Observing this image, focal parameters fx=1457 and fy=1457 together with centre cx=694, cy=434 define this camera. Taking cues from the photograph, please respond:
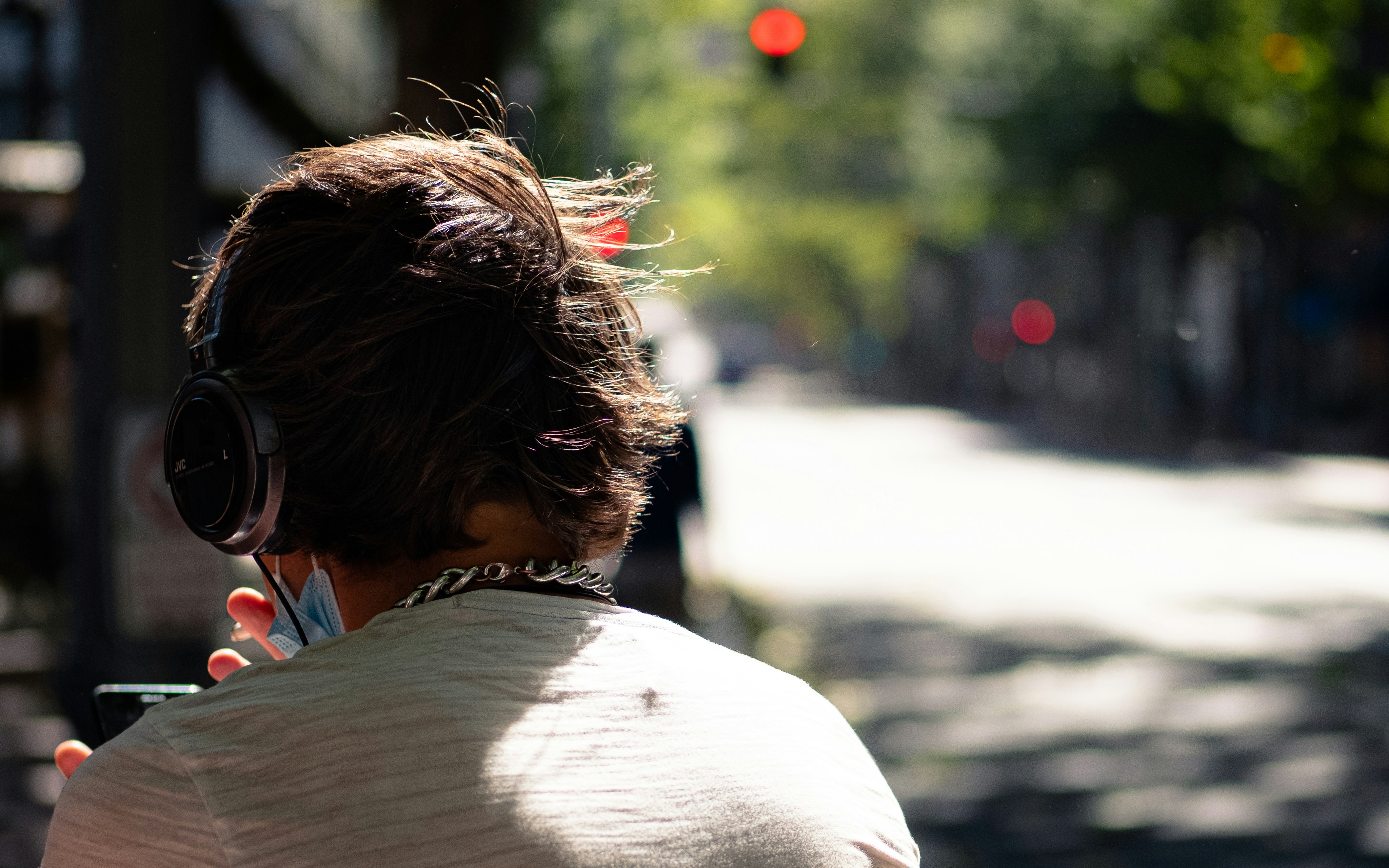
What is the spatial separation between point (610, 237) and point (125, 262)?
455 cm

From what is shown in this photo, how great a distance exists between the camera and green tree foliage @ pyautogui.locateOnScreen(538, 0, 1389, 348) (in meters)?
9.45

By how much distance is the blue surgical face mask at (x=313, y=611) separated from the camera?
124 cm

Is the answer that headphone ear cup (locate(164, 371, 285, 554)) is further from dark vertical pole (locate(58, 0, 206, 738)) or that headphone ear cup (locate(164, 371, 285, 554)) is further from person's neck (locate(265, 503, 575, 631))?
dark vertical pole (locate(58, 0, 206, 738))

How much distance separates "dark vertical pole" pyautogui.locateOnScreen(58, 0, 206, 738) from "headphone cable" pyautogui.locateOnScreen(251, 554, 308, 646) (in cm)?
348

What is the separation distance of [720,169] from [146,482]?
444 inches

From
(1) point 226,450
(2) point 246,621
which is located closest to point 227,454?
(1) point 226,450

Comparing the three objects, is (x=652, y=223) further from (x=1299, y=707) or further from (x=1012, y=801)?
(x=1299, y=707)

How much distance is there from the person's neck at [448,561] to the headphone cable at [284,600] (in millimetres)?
72

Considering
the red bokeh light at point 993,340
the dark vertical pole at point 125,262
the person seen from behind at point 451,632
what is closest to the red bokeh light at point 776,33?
the dark vertical pole at point 125,262

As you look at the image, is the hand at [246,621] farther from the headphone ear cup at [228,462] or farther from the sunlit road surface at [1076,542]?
the sunlit road surface at [1076,542]

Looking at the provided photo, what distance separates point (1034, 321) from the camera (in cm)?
3897

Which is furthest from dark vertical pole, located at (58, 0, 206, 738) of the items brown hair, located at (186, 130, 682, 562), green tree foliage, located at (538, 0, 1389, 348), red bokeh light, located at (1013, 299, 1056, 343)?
red bokeh light, located at (1013, 299, 1056, 343)

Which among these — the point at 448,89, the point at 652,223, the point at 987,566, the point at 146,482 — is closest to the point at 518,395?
the point at 652,223

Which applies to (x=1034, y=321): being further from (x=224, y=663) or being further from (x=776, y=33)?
(x=224, y=663)
